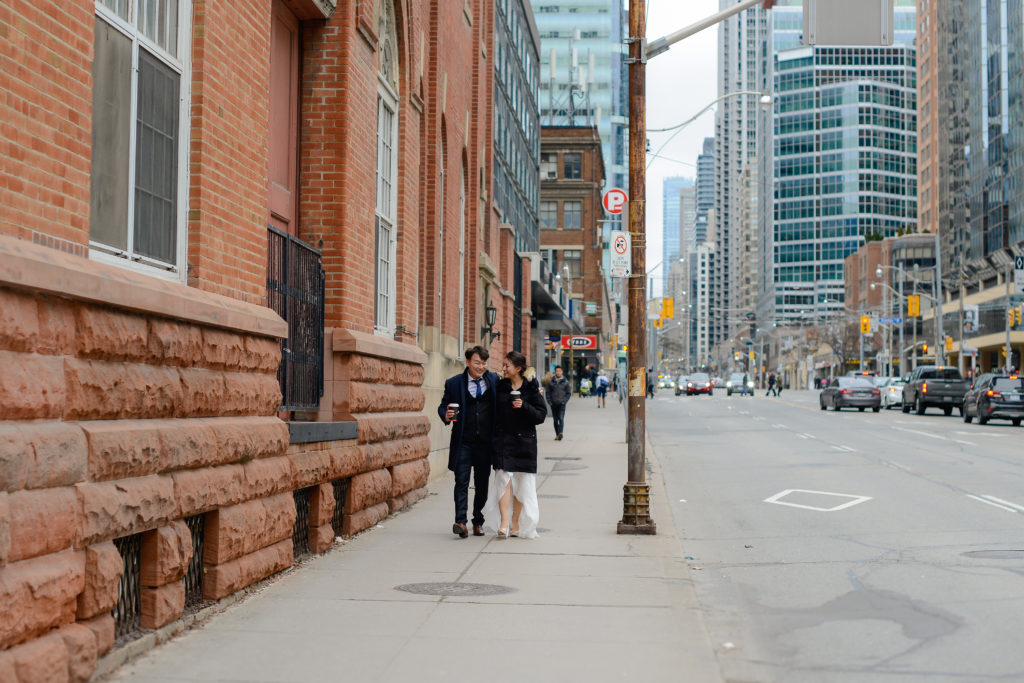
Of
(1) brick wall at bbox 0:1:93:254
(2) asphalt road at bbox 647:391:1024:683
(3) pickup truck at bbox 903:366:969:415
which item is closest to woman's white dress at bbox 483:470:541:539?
(2) asphalt road at bbox 647:391:1024:683

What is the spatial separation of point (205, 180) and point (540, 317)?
49.8m

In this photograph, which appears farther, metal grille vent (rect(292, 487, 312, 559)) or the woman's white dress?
the woman's white dress

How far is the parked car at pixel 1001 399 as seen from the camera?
36281 millimetres

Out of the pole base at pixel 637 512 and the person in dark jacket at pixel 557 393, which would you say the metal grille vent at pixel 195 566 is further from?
the person in dark jacket at pixel 557 393

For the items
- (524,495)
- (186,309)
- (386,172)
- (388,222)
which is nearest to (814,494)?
(524,495)

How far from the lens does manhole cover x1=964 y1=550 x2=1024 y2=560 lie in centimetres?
1030

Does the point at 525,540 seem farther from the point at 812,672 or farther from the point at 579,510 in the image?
the point at 812,672

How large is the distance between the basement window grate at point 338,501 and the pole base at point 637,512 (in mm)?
2915

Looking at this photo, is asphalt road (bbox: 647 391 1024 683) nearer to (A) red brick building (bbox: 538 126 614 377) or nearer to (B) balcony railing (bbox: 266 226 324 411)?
(B) balcony railing (bbox: 266 226 324 411)

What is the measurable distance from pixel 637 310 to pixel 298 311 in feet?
12.8

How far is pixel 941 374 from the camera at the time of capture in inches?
1905

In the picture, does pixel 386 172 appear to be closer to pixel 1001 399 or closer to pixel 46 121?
pixel 46 121

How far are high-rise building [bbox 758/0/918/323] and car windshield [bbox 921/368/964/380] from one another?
123m

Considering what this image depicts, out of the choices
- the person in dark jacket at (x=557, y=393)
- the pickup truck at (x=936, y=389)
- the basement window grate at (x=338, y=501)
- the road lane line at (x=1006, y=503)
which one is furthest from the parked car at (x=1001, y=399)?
the basement window grate at (x=338, y=501)
